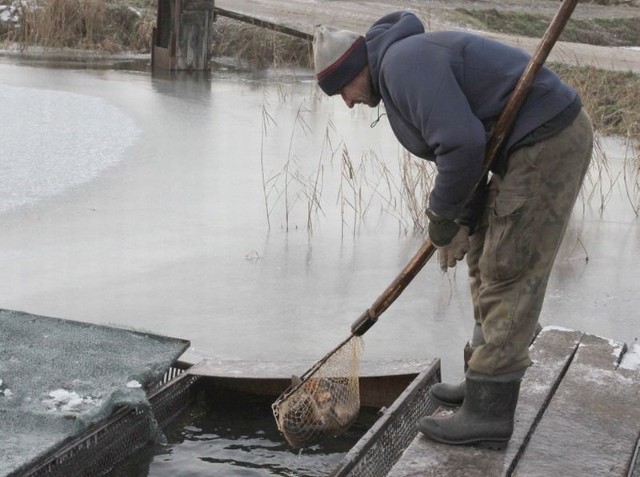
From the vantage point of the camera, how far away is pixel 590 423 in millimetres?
3459

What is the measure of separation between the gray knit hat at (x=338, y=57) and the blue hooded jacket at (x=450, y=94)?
0.13 feet

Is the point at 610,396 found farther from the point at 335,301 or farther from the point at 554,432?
the point at 335,301

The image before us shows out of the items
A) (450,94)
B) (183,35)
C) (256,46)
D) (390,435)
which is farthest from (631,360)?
(256,46)

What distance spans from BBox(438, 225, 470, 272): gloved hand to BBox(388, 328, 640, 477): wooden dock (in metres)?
0.55

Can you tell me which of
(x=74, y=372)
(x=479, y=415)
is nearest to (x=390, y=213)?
(x=74, y=372)

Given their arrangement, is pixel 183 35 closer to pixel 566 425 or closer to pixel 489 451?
pixel 566 425

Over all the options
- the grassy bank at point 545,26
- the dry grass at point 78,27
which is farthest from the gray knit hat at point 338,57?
the grassy bank at point 545,26

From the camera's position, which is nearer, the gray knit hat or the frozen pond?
the gray knit hat

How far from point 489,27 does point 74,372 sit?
14.9 metres

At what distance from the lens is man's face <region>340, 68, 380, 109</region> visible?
3.06m

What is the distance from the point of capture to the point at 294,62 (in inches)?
536

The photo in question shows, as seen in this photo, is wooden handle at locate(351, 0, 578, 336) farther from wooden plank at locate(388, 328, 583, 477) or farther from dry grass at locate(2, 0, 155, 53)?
dry grass at locate(2, 0, 155, 53)

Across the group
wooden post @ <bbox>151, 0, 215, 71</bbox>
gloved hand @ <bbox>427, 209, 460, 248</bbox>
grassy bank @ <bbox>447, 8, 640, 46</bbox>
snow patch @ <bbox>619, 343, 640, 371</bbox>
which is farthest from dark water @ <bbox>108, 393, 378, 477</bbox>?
grassy bank @ <bbox>447, 8, 640, 46</bbox>

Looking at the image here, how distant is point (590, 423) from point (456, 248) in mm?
752
